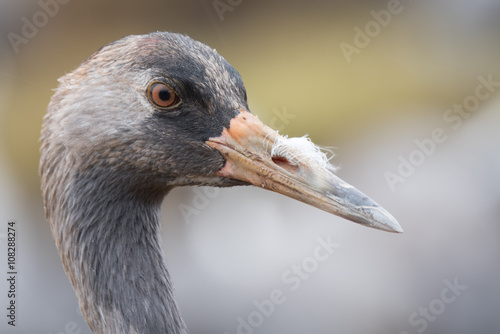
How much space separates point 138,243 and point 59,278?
3.30 metres

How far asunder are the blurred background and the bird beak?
121 inches

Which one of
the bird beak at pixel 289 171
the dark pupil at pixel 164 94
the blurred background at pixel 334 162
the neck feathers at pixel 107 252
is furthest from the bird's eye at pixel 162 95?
the blurred background at pixel 334 162

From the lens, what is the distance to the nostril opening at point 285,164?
2004mm

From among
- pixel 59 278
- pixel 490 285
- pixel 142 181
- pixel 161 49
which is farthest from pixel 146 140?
pixel 490 285

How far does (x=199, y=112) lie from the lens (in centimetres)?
208

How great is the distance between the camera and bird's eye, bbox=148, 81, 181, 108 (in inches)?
79.4

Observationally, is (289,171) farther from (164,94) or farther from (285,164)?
(164,94)

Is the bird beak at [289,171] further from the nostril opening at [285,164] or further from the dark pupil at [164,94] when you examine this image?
the dark pupil at [164,94]

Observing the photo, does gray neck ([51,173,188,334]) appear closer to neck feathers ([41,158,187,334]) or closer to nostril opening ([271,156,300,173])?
neck feathers ([41,158,187,334])

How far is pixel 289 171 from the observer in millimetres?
1999

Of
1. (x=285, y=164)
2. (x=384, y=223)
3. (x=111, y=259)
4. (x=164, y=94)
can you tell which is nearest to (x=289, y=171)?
(x=285, y=164)

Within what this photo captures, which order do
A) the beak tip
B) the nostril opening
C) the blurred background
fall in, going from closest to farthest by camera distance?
the beak tip < the nostril opening < the blurred background

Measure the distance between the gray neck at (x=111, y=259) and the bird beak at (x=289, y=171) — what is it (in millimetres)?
435

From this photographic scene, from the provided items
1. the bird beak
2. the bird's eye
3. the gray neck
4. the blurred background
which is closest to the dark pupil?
the bird's eye
